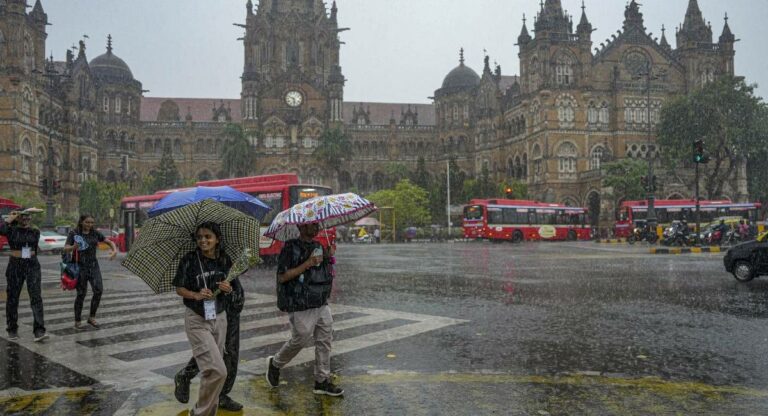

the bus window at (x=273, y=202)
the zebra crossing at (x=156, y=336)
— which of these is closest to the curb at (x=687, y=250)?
the bus window at (x=273, y=202)

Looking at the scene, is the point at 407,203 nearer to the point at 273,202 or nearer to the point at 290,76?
the point at 290,76

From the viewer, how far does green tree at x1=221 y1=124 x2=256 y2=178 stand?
65.3 meters

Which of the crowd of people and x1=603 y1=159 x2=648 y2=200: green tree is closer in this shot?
the crowd of people

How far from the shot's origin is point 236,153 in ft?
214

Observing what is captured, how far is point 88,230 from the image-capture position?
8930 millimetres

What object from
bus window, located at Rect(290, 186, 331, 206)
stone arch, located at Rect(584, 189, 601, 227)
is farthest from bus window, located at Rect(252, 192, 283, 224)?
stone arch, located at Rect(584, 189, 601, 227)

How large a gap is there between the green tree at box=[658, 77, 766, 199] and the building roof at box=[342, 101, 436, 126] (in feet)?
121

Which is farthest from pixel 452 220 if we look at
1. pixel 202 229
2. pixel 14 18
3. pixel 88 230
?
pixel 202 229

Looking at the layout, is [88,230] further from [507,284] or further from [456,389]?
[507,284]

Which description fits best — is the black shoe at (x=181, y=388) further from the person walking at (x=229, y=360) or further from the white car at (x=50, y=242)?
the white car at (x=50, y=242)

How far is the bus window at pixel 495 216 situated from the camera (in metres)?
40.6

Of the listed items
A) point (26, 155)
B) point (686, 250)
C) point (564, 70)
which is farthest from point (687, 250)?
point (26, 155)

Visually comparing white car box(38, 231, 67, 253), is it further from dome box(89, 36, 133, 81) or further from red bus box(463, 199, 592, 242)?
dome box(89, 36, 133, 81)

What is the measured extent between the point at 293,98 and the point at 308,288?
69916 mm
